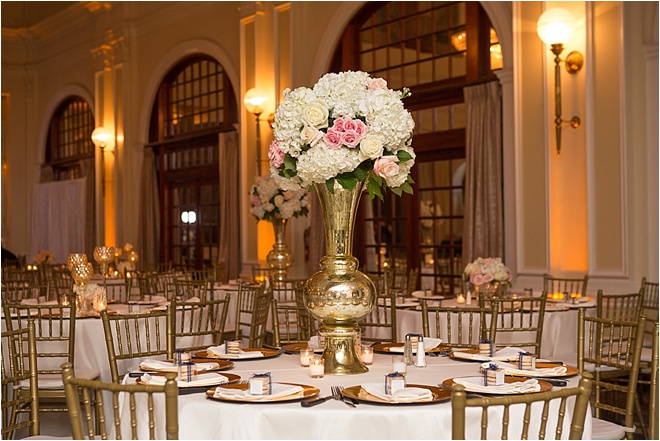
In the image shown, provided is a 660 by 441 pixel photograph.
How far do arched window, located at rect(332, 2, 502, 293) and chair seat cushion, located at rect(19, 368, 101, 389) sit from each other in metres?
4.82

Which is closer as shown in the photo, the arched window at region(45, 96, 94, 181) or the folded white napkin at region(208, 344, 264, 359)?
the folded white napkin at region(208, 344, 264, 359)

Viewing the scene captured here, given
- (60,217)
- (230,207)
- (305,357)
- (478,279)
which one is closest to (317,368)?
(305,357)

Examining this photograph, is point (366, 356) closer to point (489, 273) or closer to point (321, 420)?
point (321, 420)

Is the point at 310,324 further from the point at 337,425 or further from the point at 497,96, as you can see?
the point at 497,96

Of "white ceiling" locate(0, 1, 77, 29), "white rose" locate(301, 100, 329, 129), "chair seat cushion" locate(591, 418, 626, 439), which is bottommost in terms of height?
"chair seat cushion" locate(591, 418, 626, 439)

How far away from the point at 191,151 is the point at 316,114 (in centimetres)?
1077

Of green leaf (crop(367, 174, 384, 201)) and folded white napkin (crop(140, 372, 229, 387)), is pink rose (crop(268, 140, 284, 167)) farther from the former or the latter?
folded white napkin (crop(140, 372, 229, 387))

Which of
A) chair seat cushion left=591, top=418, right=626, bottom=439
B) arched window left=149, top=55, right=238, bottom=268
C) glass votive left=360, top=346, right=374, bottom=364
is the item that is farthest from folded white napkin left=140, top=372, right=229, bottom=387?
arched window left=149, top=55, right=238, bottom=268

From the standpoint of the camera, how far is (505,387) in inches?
113

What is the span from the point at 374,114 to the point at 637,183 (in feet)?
15.6

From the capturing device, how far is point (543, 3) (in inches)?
301

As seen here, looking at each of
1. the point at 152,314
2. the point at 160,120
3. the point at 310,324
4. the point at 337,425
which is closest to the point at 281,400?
the point at 337,425

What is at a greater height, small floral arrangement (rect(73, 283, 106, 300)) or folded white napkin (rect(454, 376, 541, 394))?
small floral arrangement (rect(73, 283, 106, 300))

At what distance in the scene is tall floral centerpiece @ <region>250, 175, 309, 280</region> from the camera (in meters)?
8.39
